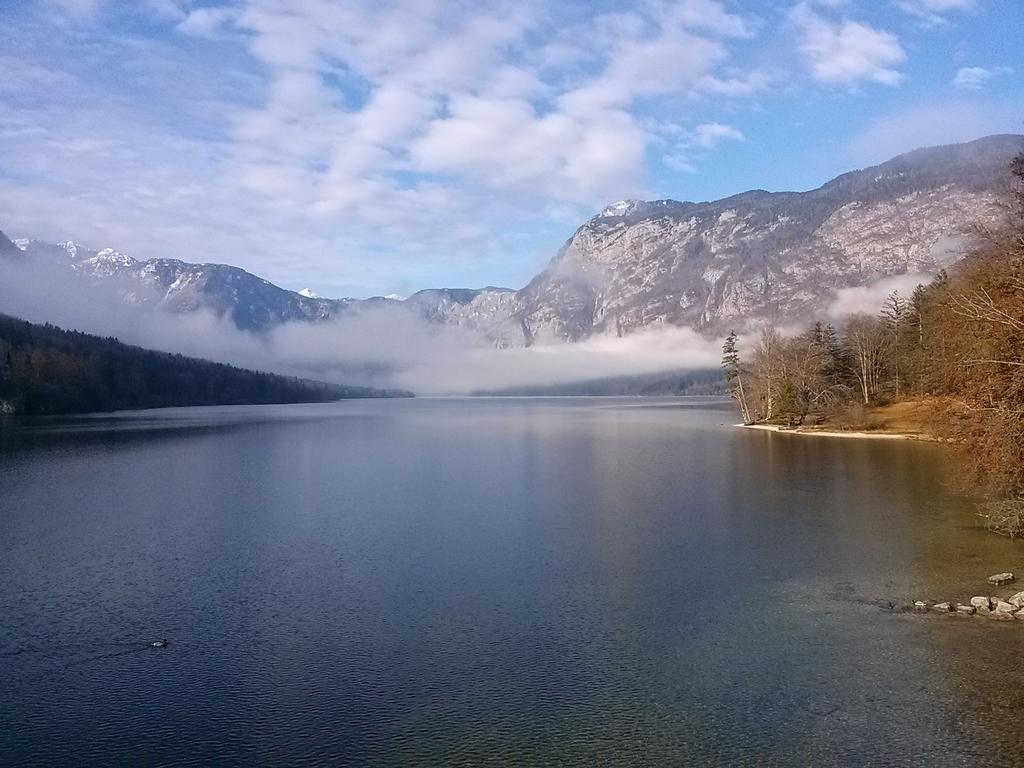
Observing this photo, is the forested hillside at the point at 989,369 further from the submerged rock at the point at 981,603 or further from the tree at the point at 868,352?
the tree at the point at 868,352

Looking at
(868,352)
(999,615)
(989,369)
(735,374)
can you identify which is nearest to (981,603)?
(999,615)

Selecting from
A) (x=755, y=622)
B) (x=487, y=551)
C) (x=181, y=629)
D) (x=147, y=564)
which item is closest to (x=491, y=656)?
(x=755, y=622)

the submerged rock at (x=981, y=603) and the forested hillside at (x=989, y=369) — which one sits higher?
the forested hillside at (x=989, y=369)

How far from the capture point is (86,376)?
126 meters

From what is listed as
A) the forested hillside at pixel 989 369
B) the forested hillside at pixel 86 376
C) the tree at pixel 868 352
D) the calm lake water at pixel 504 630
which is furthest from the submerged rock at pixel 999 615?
the forested hillside at pixel 86 376

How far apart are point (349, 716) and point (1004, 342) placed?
18.9 m

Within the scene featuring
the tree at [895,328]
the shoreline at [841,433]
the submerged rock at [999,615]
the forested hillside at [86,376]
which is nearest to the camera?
the submerged rock at [999,615]

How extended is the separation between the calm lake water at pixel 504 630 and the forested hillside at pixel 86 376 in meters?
93.3

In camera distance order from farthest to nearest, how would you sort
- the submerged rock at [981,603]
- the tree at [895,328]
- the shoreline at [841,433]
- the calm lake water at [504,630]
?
the tree at [895,328]
the shoreline at [841,433]
the submerged rock at [981,603]
the calm lake water at [504,630]

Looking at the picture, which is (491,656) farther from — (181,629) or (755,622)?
(181,629)

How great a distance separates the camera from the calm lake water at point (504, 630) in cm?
1145

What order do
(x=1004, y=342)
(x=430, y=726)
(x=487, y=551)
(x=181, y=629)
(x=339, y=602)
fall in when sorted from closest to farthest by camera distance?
(x=430, y=726) → (x=181, y=629) → (x=339, y=602) → (x=1004, y=342) → (x=487, y=551)

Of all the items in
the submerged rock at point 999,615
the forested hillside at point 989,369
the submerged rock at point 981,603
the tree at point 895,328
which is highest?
the tree at point 895,328

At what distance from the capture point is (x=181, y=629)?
1650 cm
